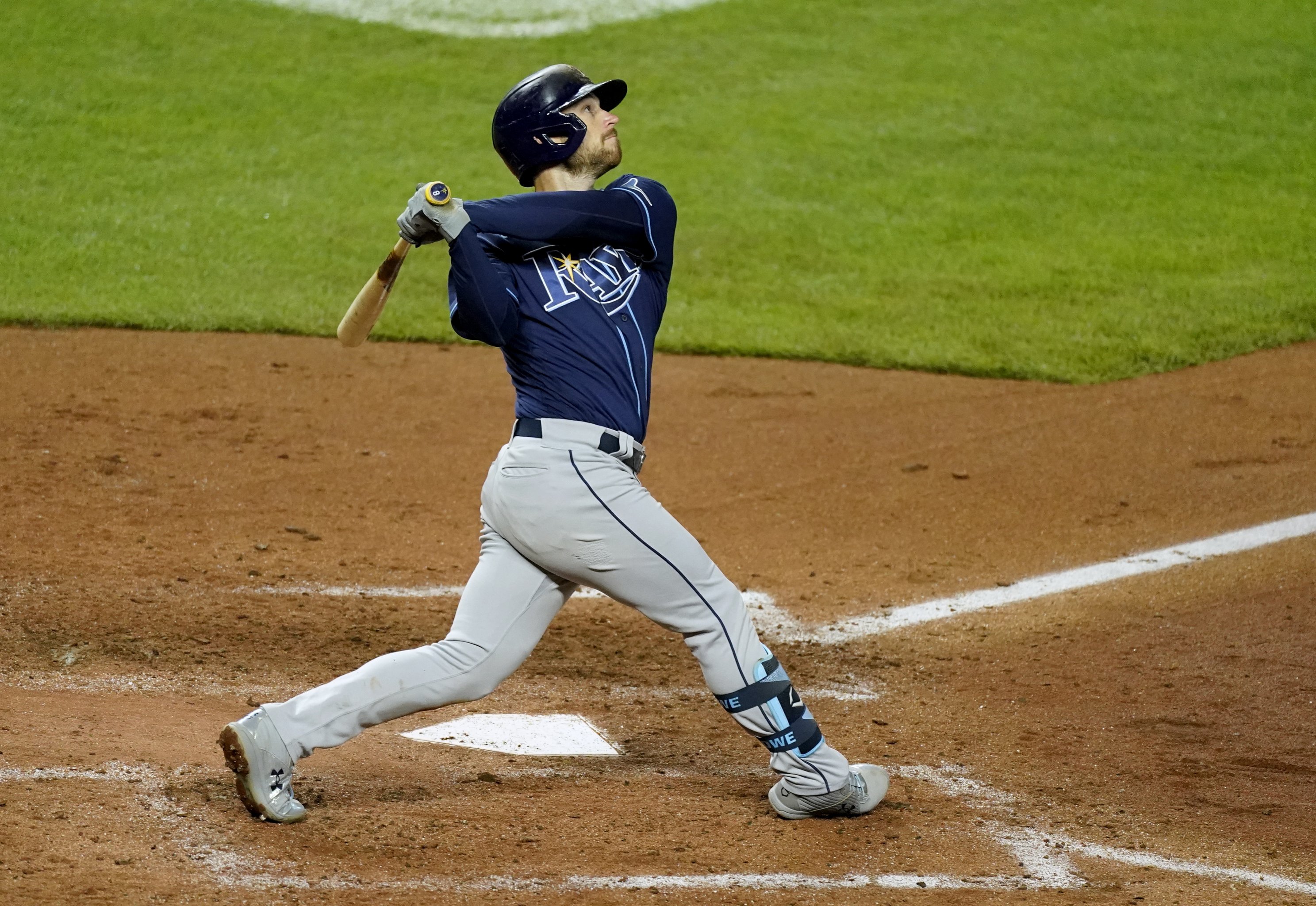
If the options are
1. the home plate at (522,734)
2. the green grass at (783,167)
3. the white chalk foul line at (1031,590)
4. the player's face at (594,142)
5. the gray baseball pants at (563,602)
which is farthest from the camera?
the green grass at (783,167)

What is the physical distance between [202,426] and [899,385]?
3926 mm

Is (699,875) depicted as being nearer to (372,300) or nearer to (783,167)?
(372,300)

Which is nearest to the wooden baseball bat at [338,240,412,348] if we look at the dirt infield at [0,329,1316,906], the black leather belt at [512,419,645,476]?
the black leather belt at [512,419,645,476]

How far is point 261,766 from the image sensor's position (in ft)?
10.7

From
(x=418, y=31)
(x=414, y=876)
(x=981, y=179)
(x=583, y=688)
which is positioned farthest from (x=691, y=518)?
(x=418, y=31)

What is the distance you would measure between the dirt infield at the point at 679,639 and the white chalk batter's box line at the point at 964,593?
6 cm

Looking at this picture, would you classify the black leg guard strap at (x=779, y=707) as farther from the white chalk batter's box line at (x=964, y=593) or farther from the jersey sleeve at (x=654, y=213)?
the white chalk batter's box line at (x=964, y=593)

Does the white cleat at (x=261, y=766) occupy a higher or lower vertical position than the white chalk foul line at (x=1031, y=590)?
higher

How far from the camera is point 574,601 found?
5.57 metres

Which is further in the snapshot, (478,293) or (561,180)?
(561,180)

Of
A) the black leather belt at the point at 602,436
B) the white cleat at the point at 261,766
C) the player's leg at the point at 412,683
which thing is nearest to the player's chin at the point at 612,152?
the black leather belt at the point at 602,436

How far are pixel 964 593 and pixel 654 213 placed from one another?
2.71 metres

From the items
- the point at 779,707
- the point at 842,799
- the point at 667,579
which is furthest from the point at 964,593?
the point at 667,579

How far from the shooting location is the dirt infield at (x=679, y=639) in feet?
10.8
